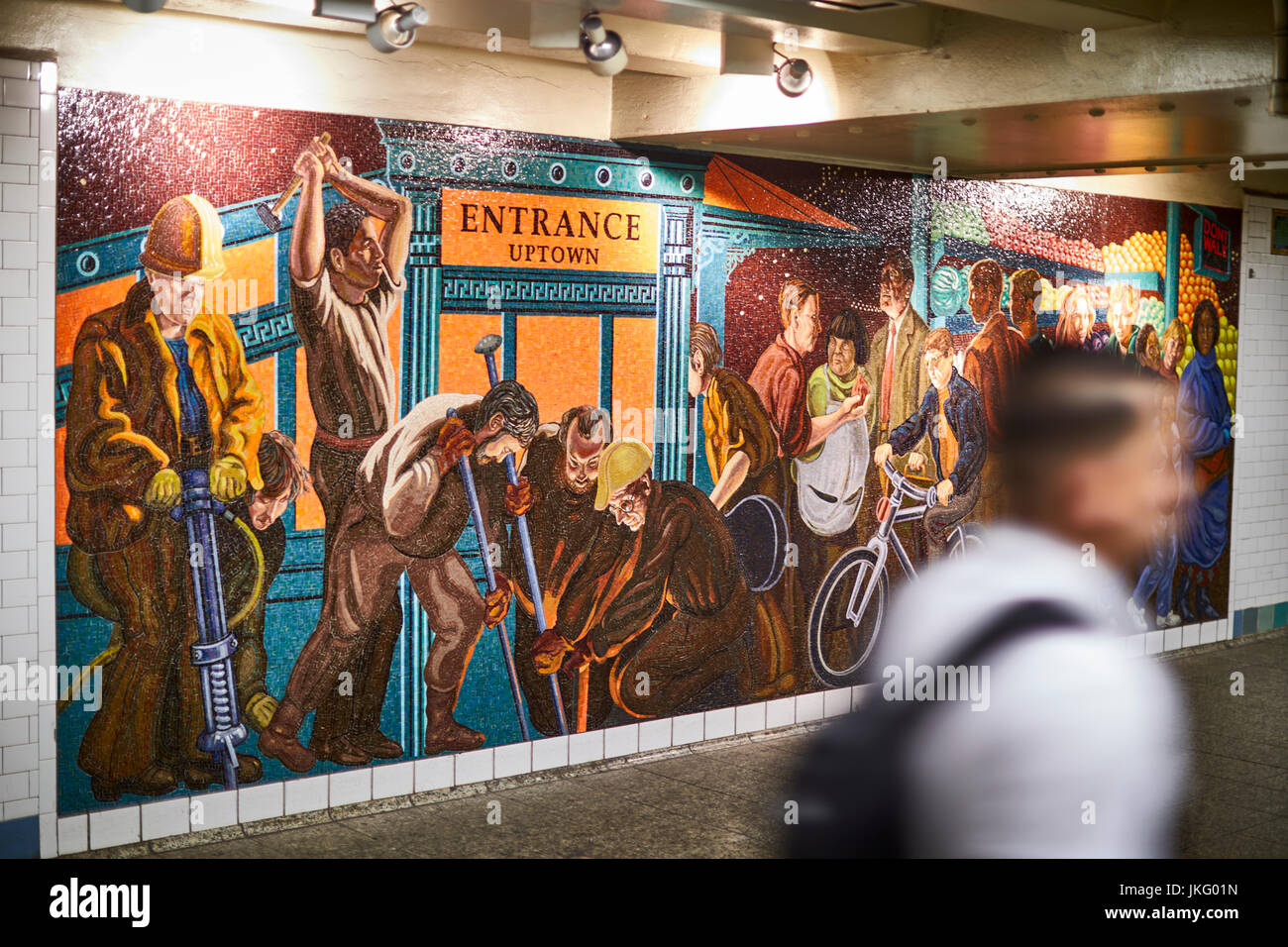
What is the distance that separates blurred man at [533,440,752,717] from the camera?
19.4ft

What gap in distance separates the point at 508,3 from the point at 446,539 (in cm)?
207

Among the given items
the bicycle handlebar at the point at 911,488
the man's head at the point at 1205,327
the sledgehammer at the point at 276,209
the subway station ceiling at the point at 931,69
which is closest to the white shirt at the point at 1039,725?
the bicycle handlebar at the point at 911,488

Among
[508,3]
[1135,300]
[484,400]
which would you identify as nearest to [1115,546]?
[1135,300]

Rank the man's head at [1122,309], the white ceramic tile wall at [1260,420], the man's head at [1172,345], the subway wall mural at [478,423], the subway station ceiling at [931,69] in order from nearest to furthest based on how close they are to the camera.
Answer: the subway station ceiling at [931,69] → the subway wall mural at [478,423] → the man's head at [1122,309] → the man's head at [1172,345] → the white ceramic tile wall at [1260,420]

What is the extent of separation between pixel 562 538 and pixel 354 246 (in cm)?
150

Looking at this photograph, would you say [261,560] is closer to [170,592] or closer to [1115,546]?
[170,592]

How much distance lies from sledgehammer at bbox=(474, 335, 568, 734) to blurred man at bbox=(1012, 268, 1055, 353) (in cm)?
336

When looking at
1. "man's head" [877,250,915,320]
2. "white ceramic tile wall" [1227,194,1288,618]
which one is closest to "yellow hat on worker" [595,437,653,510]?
"man's head" [877,250,915,320]

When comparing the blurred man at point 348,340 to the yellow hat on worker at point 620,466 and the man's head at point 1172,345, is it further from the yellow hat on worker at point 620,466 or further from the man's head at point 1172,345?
the man's head at point 1172,345

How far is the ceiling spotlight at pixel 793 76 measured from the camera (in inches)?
194

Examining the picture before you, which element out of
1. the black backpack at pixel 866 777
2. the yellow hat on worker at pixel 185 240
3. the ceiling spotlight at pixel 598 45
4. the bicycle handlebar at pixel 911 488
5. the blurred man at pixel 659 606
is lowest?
the black backpack at pixel 866 777

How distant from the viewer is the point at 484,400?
5.51 m

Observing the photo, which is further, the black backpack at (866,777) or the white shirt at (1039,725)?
the white shirt at (1039,725)

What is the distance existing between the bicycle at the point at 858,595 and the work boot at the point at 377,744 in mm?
2272
